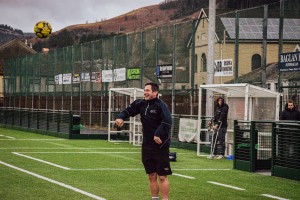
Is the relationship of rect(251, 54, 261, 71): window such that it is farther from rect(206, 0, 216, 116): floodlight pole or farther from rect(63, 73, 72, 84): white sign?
rect(63, 73, 72, 84): white sign

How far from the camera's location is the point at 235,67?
2552 centimetres

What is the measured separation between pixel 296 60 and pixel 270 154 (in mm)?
3748

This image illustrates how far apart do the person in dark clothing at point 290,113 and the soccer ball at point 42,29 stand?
681 inches

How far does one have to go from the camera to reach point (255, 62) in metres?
24.0

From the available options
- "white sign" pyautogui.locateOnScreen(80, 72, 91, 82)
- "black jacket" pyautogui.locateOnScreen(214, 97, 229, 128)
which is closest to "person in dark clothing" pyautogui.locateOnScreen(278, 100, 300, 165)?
"black jacket" pyautogui.locateOnScreen(214, 97, 229, 128)

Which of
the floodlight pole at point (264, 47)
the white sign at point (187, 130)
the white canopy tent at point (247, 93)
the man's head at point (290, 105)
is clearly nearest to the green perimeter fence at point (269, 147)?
the white canopy tent at point (247, 93)

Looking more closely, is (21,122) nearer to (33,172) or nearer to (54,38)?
(33,172)

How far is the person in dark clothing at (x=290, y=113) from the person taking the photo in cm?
2034

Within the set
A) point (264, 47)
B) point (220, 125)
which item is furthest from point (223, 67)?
point (220, 125)

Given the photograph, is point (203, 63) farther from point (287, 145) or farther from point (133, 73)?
point (287, 145)

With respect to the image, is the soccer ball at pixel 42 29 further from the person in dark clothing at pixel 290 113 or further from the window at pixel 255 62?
the person in dark clothing at pixel 290 113

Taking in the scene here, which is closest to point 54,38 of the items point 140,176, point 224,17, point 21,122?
point 21,122

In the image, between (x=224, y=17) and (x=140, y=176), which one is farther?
(x=224, y=17)

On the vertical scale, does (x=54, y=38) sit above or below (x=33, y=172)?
above
